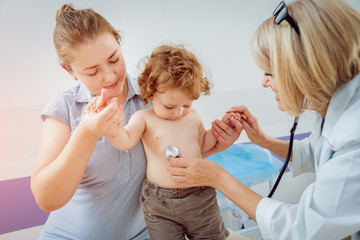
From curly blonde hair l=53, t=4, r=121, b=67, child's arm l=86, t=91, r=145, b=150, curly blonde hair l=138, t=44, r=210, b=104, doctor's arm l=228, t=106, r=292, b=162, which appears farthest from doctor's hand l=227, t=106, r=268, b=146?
curly blonde hair l=53, t=4, r=121, b=67

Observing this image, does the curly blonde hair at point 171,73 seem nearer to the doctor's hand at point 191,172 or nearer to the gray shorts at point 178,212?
the doctor's hand at point 191,172

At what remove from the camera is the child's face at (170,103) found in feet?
3.95

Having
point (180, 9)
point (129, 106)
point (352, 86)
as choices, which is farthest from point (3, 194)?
point (352, 86)

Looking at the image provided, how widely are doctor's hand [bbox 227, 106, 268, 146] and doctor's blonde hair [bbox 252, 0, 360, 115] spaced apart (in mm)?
427

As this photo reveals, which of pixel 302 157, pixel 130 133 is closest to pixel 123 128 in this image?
pixel 130 133

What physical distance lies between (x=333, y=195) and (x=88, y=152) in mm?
806

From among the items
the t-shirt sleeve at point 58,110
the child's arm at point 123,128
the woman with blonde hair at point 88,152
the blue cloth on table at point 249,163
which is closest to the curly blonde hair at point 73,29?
the woman with blonde hair at point 88,152

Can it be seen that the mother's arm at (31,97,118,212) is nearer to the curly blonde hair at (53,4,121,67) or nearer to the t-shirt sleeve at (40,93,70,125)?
the t-shirt sleeve at (40,93,70,125)

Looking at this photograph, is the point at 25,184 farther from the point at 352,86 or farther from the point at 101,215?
the point at 352,86

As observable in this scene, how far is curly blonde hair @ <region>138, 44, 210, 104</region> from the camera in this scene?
46.5 inches

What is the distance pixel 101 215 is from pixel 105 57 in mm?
648

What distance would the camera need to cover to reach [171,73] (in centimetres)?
117

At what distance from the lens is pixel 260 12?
260cm

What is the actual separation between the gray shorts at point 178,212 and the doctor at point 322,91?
0.23 meters
